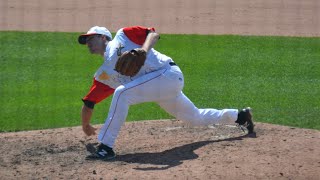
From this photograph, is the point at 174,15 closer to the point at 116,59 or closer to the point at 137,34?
the point at 137,34

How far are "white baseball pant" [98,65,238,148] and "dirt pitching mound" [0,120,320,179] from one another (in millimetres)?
189

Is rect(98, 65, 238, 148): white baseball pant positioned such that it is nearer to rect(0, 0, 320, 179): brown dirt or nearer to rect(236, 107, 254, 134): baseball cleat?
rect(236, 107, 254, 134): baseball cleat

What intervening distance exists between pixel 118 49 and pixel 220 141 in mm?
1200

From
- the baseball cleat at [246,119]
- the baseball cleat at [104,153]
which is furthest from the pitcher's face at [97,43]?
the baseball cleat at [246,119]

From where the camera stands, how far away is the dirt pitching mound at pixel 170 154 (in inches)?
223

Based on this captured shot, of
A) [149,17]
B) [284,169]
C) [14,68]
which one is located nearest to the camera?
[284,169]

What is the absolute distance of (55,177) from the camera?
5695 millimetres

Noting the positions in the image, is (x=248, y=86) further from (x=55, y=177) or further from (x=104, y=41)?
(x=55, y=177)

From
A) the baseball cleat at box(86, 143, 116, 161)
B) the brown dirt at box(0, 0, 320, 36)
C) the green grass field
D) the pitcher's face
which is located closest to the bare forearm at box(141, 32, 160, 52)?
the pitcher's face

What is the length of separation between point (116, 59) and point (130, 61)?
0.89ft

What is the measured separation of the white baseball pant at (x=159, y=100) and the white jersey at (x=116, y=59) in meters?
0.08

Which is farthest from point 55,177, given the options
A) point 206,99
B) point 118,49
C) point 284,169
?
point 206,99

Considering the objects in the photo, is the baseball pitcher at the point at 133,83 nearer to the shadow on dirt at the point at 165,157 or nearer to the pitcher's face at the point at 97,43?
the pitcher's face at the point at 97,43

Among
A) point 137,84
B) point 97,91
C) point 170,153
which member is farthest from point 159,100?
point 97,91
